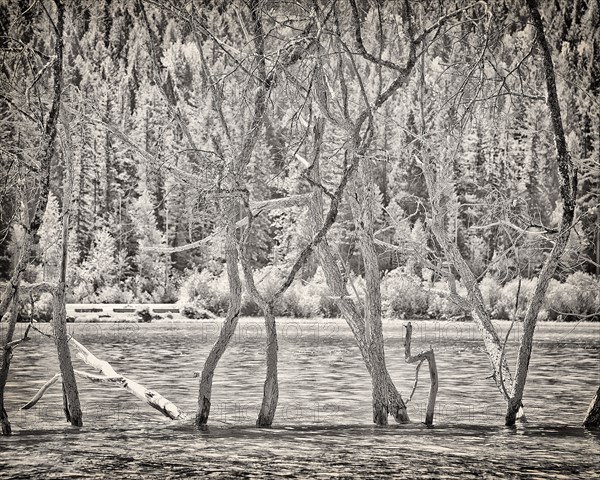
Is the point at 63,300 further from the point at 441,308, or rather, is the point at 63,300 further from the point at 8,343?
the point at 441,308

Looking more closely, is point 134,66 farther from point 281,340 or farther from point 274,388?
point 274,388

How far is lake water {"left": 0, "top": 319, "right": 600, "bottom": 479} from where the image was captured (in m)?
12.2

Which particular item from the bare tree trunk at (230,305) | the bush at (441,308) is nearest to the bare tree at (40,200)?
the bare tree trunk at (230,305)

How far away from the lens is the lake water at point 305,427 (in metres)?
12.2

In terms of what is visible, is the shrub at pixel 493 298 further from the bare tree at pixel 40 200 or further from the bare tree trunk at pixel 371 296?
the bare tree at pixel 40 200

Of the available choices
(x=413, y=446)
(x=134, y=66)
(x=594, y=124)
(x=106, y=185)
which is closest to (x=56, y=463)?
(x=413, y=446)

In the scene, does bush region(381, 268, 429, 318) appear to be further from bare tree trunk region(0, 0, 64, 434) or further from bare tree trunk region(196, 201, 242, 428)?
bare tree trunk region(0, 0, 64, 434)

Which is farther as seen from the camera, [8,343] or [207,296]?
[207,296]

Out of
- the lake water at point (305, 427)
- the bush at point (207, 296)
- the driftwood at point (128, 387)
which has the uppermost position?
the bush at point (207, 296)

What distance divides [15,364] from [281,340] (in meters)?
13.3

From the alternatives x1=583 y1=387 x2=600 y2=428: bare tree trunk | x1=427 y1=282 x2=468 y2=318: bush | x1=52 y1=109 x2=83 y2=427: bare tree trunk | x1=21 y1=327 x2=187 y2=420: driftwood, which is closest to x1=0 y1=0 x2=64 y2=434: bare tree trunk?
x1=52 y1=109 x2=83 y2=427: bare tree trunk

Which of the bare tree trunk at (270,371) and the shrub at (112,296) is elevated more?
the shrub at (112,296)

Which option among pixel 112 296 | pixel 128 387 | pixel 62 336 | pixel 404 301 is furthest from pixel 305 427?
pixel 112 296

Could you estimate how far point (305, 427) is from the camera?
51.8ft
